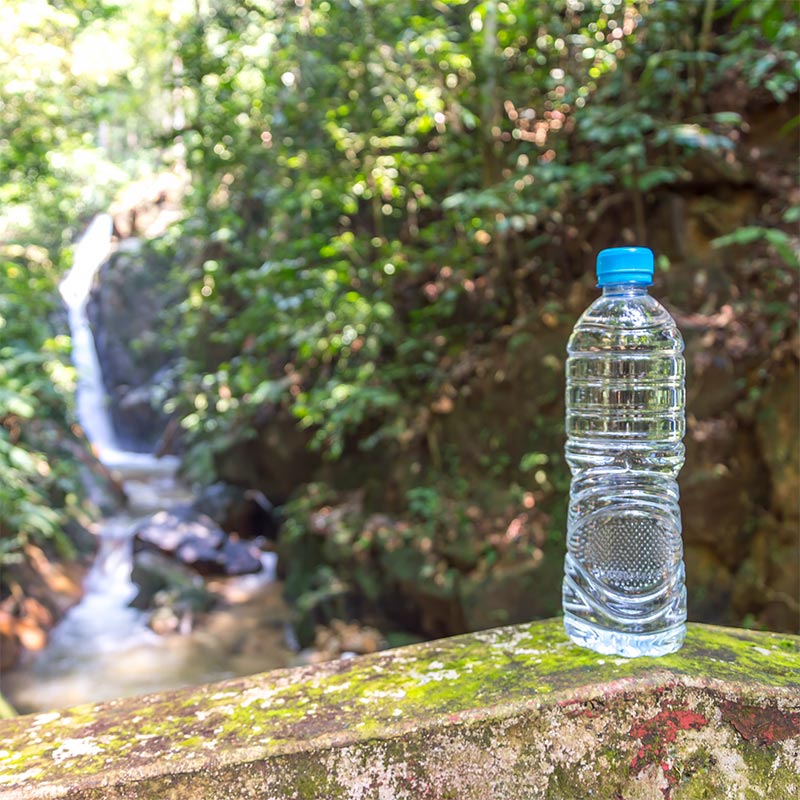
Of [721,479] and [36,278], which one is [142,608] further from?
Answer: [721,479]

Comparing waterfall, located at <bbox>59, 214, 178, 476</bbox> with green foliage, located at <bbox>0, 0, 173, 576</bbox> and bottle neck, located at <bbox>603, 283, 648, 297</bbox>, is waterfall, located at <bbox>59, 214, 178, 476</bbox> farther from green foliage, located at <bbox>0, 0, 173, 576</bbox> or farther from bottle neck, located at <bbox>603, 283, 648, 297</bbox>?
bottle neck, located at <bbox>603, 283, 648, 297</bbox>

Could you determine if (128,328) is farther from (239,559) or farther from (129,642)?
(129,642)

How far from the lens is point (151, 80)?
14.5 metres

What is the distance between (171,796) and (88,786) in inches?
4.5

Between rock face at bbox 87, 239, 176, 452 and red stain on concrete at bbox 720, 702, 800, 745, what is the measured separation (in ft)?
52.9

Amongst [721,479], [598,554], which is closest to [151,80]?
[721,479]

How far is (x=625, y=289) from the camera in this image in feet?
4.82

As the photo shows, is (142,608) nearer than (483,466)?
No

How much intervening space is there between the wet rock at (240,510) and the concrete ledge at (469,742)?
345 inches

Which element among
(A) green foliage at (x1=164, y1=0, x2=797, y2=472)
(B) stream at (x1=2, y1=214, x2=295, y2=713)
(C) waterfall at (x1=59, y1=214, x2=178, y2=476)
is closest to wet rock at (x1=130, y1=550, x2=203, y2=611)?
(B) stream at (x1=2, y1=214, x2=295, y2=713)

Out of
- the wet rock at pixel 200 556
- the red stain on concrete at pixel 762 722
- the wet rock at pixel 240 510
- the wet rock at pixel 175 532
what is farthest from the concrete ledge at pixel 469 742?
the wet rock at pixel 240 510

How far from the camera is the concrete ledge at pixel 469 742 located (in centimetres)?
96

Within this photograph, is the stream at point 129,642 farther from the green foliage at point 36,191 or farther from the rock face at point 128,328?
the rock face at point 128,328

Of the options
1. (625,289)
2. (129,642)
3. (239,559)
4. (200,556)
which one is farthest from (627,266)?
(239,559)
